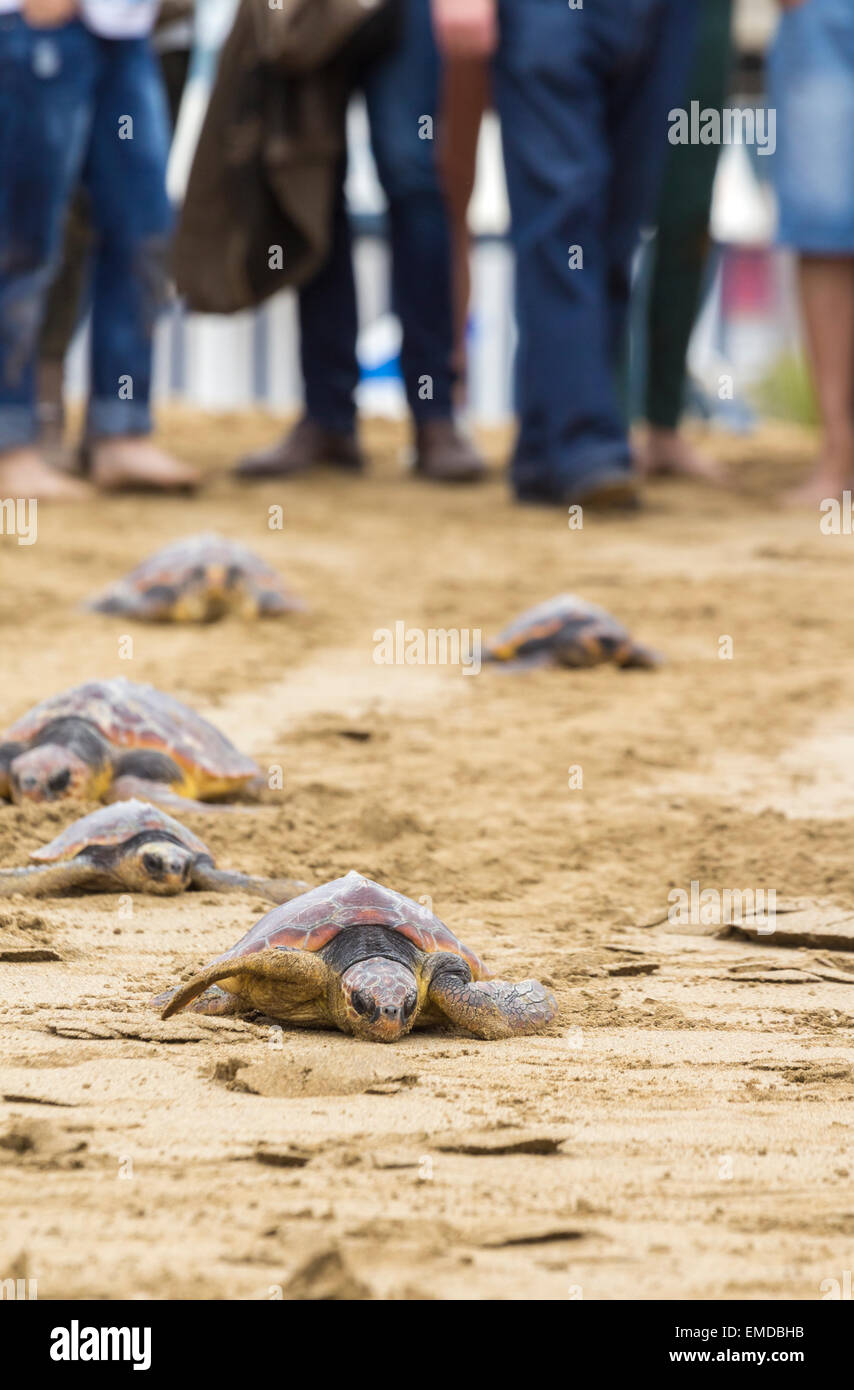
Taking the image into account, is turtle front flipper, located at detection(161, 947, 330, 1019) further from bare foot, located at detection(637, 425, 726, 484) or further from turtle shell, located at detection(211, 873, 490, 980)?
bare foot, located at detection(637, 425, 726, 484)

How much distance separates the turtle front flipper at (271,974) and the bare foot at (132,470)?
433 centimetres

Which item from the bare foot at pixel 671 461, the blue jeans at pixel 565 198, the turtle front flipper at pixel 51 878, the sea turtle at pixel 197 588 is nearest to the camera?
the turtle front flipper at pixel 51 878

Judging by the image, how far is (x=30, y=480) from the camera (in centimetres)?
603

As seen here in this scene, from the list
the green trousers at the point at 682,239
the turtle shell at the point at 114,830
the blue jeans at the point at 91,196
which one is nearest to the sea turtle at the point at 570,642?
the turtle shell at the point at 114,830

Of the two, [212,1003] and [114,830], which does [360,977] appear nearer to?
[212,1003]

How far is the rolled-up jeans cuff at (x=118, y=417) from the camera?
20.7 ft

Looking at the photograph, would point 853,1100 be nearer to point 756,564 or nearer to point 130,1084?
point 130,1084

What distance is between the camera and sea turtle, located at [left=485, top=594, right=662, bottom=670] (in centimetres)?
459

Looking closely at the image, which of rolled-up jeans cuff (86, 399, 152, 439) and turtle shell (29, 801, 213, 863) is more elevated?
rolled-up jeans cuff (86, 399, 152, 439)

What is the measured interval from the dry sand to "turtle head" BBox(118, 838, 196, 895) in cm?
6
